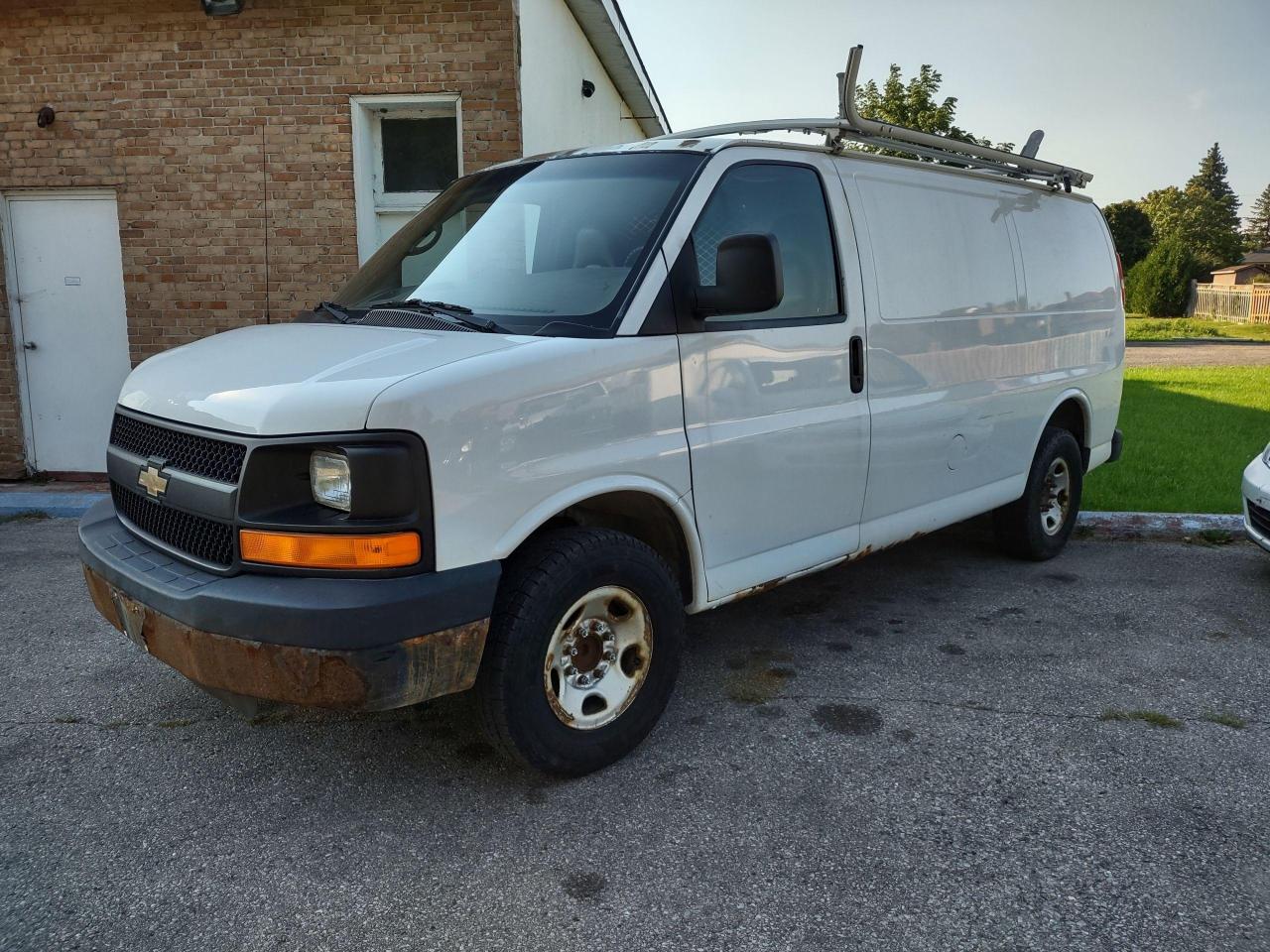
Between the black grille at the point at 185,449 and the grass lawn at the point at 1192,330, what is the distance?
26056 millimetres

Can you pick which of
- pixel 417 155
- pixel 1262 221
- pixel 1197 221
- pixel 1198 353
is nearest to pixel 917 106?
pixel 1198 353

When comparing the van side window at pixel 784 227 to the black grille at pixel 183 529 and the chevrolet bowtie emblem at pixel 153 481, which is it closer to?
the black grille at pixel 183 529

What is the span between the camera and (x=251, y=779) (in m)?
3.34

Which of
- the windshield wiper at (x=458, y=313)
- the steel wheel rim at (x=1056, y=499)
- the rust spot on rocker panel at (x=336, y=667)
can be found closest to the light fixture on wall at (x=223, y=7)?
the windshield wiper at (x=458, y=313)

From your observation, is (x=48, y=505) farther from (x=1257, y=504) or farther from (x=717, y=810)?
(x=1257, y=504)

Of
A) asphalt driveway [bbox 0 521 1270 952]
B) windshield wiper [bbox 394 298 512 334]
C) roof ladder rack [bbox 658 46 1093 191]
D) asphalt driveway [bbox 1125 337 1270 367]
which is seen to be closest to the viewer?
asphalt driveway [bbox 0 521 1270 952]

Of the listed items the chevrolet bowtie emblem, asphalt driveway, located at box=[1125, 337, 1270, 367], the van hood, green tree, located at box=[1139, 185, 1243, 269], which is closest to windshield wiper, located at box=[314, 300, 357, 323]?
the van hood

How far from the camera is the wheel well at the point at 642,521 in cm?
340

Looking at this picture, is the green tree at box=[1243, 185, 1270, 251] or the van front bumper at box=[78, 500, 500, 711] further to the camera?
the green tree at box=[1243, 185, 1270, 251]

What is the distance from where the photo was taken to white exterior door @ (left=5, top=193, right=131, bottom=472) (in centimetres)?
826

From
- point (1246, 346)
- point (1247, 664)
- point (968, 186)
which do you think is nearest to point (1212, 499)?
point (1247, 664)

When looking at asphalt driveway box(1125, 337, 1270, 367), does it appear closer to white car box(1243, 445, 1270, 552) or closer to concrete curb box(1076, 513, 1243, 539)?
concrete curb box(1076, 513, 1243, 539)

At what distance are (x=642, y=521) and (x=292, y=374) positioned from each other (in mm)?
1347

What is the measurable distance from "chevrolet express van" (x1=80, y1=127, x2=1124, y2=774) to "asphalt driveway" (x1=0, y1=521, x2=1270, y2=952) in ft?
1.43
